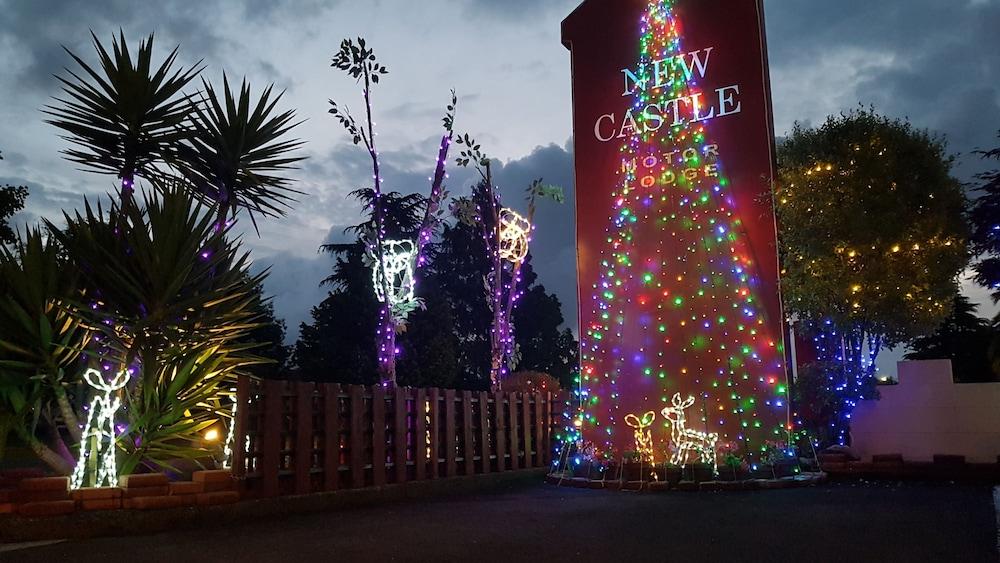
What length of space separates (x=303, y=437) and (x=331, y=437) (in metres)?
0.39

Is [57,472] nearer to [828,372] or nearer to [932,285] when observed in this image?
[828,372]

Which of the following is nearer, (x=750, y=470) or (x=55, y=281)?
(x=55, y=281)

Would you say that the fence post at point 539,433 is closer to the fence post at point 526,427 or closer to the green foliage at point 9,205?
the fence post at point 526,427

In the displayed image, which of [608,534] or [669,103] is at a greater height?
[669,103]

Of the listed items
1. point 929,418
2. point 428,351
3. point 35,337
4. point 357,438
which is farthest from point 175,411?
point 428,351

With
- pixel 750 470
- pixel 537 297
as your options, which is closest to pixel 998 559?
pixel 750 470

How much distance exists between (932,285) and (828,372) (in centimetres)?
177

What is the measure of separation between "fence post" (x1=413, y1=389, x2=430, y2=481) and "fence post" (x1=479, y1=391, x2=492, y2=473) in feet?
3.47

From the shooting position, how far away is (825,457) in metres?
10.2

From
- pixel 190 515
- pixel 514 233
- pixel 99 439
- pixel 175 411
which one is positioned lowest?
pixel 190 515

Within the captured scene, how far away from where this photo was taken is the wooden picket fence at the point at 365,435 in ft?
22.6

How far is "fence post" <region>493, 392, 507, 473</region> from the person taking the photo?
1030 cm

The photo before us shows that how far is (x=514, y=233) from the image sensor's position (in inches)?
502

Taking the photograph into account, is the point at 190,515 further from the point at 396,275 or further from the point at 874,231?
the point at 874,231
